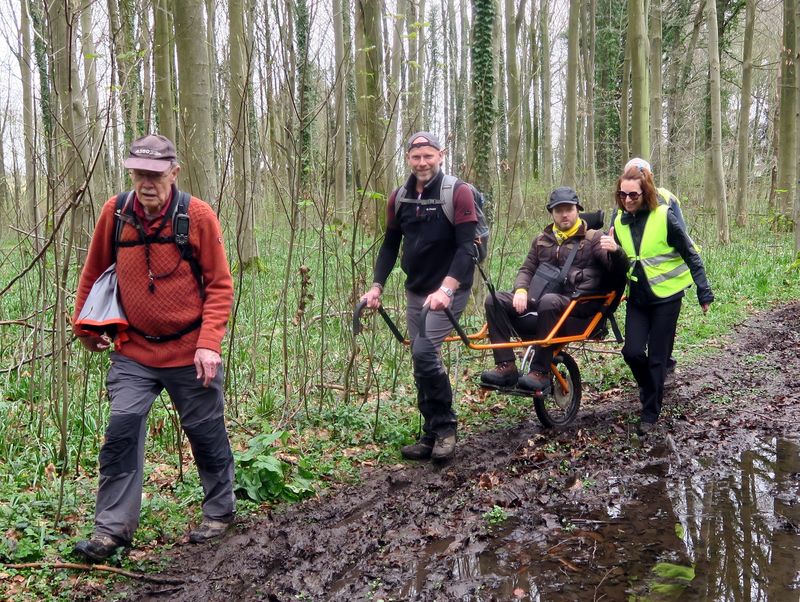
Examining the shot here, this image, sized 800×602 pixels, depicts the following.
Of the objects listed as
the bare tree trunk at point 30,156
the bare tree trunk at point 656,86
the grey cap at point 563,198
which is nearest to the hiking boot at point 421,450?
the grey cap at point 563,198

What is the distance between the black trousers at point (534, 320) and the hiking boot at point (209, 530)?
8.33ft

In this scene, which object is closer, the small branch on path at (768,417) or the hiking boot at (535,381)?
the hiking boot at (535,381)

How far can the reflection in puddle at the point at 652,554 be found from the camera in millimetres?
3402

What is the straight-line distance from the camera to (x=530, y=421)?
20.9ft

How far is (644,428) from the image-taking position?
584 cm

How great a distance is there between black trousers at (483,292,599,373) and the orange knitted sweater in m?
2.58

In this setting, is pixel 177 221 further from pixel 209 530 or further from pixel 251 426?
pixel 251 426

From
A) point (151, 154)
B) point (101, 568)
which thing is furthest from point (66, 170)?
point (101, 568)

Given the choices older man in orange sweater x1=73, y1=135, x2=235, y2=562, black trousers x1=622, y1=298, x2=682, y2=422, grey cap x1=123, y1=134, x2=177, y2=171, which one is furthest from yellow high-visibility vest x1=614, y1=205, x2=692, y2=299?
grey cap x1=123, y1=134, x2=177, y2=171

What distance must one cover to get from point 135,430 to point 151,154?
1.50 m

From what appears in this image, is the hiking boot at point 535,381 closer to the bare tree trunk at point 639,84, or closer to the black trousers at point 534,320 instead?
the black trousers at point 534,320

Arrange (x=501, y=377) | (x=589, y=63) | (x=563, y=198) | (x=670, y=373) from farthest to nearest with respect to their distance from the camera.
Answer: (x=589, y=63) < (x=670, y=373) < (x=563, y=198) < (x=501, y=377)

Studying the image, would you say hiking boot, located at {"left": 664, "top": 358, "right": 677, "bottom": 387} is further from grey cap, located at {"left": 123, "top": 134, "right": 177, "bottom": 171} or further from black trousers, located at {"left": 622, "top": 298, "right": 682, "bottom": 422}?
grey cap, located at {"left": 123, "top": 134, "right": 177, "bottom": 171}

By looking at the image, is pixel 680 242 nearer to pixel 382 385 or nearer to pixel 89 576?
pixel 382 385
